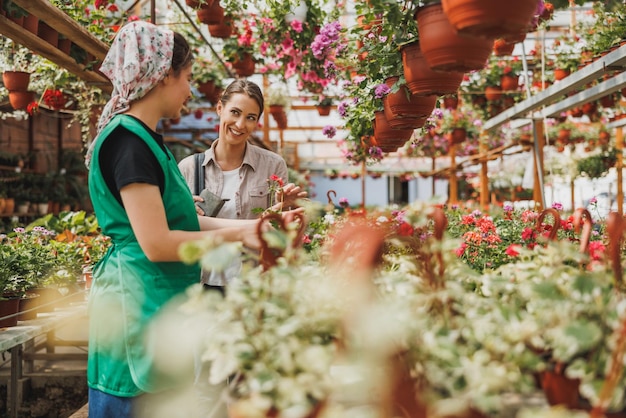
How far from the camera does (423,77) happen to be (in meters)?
1.76

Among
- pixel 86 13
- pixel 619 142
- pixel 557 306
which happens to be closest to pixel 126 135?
pixel 557 306

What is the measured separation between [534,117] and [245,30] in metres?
2.82

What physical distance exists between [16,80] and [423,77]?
13.6 ft

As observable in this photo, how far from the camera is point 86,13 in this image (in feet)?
15.1

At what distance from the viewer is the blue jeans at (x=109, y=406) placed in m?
1.36

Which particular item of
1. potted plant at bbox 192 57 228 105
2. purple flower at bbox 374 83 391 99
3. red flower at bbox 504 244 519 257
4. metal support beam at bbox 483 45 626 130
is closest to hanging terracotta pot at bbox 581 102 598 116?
metal support beam at bbox 483 45 626 130

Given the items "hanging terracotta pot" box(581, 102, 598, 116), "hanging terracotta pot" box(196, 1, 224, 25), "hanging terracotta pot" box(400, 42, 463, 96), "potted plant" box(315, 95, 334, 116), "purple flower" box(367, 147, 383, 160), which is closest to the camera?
"hanging terracotta pot" box(400, 42, 463, 96)

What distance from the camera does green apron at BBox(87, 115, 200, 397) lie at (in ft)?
4.42

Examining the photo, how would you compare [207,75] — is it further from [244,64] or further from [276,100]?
[276,100]

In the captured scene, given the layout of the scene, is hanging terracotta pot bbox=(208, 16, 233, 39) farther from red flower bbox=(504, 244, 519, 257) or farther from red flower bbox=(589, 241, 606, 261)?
red flower bbox=(589, 241, 606, 261)

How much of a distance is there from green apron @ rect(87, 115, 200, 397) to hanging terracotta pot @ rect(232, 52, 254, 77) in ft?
15.1

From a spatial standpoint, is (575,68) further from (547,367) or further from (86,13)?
(547,367)

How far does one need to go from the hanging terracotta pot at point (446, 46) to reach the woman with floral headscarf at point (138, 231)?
589mm

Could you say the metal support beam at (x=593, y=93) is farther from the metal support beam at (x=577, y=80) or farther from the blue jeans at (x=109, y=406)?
the blue jeans at (x=109, y=406)
